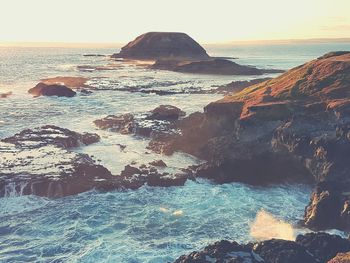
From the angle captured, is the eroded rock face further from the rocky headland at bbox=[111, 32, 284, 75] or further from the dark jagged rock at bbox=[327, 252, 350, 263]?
the rocky headland at bbox=[111, 32, 284, 75]

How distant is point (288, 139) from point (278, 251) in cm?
1697

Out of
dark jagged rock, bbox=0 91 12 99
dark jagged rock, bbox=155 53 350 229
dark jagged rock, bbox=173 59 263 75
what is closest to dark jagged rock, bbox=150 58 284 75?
dark jagged rock, bbox=173 59 263 75

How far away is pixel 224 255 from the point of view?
69.7 ft

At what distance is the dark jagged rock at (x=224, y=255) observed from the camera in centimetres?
2084

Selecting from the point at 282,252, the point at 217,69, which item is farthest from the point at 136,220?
the point at 217,69

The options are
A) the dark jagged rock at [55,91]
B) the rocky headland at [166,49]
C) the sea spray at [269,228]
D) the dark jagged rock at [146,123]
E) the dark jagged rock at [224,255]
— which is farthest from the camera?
the rocky headland at [166,49]

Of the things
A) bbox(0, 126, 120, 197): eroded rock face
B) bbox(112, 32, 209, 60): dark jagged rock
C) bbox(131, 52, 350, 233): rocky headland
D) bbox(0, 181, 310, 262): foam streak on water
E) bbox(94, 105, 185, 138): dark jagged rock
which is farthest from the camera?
bbox(112, 32, 209, 60): dark jagged rock

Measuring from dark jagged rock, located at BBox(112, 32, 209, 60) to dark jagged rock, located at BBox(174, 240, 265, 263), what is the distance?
480 feet

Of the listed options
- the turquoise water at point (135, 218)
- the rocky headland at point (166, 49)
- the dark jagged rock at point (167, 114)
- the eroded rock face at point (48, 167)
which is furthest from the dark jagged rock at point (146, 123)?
the rocky headland at point (166, 49)

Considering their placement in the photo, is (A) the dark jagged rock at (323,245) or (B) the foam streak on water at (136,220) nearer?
(A) the dark jagged rock at (323,245)

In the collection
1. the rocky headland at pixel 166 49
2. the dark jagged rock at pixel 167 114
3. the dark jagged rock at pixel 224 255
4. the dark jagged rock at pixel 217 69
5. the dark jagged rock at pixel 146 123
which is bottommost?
the dark jagged rock at pixel 224 255

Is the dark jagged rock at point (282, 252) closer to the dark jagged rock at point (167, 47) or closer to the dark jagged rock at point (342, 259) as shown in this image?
the dark jagged rock at point (342, 259)

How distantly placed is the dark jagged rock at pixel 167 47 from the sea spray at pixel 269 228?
13975 centimetres

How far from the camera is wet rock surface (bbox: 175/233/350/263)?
68.9ft
